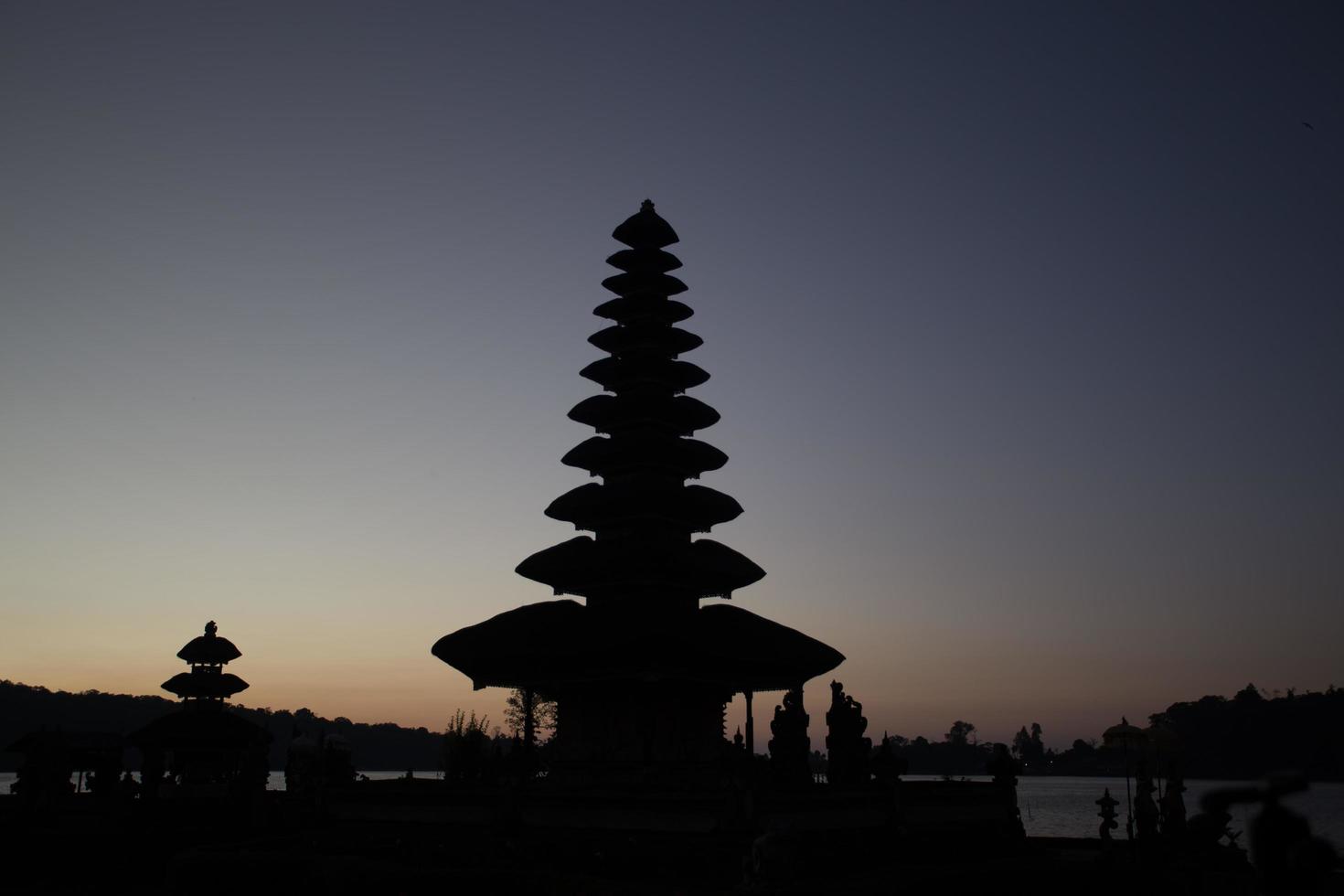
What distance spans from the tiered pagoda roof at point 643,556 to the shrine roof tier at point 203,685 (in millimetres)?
18407

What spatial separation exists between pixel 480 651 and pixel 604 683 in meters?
4.13

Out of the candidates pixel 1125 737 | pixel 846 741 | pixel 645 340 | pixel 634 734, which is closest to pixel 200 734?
pixel 634 734

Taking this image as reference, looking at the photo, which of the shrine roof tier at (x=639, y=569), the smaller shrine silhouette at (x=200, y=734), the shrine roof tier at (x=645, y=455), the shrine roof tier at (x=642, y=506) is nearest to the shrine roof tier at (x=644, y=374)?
the shrine roof tier at (x=645, y=455)

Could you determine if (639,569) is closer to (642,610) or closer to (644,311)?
(642,610)

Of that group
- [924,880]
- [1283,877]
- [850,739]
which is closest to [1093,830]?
A: [850,739]


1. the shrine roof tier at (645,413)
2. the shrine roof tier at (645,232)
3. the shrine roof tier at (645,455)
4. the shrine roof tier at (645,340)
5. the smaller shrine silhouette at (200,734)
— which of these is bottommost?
the smaller shrine silhouette at (200,734)

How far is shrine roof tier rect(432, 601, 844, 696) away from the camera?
31.6 metres

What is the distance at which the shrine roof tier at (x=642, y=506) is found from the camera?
36.0m

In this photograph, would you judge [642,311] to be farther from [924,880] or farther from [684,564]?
[924,880]

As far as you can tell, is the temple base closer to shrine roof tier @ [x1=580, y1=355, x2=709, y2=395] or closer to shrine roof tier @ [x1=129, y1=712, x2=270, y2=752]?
shrine roof tier @ [x1=580, y1=355, x2=709, y2=395]

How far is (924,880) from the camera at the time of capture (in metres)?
22.6

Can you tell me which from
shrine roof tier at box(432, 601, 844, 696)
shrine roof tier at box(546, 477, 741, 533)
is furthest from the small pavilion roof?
shrine roof tier at box(546, 477, 741, 533)

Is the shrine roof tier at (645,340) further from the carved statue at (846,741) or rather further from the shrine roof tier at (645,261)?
the carved statue at (846,741)

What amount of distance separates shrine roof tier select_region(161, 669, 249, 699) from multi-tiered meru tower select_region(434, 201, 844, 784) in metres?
18.7
